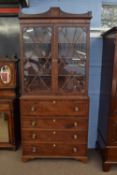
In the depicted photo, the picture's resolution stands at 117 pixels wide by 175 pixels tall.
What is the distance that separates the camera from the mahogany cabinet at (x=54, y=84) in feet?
7.88

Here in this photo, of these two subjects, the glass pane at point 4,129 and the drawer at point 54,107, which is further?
the glass pane at point 4,129

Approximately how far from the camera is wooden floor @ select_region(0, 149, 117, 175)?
2529 millimetres

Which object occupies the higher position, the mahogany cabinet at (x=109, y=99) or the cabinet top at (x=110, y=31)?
the cabinet top at (x=110, y=31)

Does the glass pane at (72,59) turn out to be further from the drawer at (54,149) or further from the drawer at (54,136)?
the drawer at (54,149)

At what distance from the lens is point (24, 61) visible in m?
2.50

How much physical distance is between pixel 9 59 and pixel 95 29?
46.9 inches

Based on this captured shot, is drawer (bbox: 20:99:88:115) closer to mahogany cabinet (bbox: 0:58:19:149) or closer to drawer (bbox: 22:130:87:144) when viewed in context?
drawer (bbox: 22:130:87:144)

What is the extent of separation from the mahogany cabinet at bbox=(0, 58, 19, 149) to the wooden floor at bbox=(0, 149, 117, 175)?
0.23 m

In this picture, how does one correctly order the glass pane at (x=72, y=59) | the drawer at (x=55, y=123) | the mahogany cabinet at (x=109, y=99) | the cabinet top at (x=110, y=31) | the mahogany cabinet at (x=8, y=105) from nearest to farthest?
the cabinet top at (x=110, y=31) → the mahogany cabinet at (x=109, y=99) → the glass pane at (x=72, y=59) → the drawer at (x=55, y=123) → the mahogany cabinet at (x=8, y=105)

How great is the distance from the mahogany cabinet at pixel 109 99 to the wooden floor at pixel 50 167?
0.18 metres

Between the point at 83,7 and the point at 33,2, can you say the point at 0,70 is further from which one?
the point at 83,7

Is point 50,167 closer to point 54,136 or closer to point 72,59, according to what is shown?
point 54,136

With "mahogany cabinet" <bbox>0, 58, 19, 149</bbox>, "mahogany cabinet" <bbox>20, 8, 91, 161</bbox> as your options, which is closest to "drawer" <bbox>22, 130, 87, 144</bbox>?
"mahogany cabinet" <bbox>20, 8, 91, 161</bbox>

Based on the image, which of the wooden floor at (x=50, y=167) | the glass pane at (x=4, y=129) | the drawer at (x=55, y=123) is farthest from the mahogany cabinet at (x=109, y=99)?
the glass pane at (x=4, y=129)
